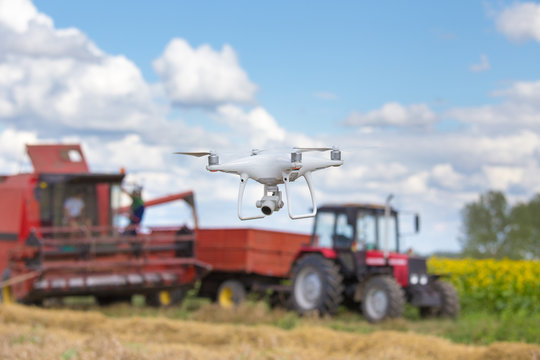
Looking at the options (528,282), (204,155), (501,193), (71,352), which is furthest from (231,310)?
(501,193)

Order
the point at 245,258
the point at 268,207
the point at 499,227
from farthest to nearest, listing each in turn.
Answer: the point at 499,227
the point at 245,258
the point at 268,207

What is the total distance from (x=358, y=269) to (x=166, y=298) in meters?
4.80

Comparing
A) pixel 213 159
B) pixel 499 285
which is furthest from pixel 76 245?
pixel 213 159

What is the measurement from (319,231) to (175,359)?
7.60 metres

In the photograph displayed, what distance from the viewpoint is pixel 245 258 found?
17.5m

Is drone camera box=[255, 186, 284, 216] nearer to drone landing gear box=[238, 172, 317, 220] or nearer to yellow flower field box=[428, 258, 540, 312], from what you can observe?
drone landing gear box=[238, 172, 317, 220]

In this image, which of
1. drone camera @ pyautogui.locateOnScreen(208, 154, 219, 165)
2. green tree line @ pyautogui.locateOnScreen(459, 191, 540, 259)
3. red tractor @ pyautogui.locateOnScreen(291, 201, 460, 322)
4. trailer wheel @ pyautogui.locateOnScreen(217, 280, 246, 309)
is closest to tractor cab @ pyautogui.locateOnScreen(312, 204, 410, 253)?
red tractor @ pyautogui.locateOnScreen(291, 201, 460, 322)

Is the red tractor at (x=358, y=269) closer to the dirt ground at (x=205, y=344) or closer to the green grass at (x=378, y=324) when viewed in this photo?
the green grass at (x=378, y=324)

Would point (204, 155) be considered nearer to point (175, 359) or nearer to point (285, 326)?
point (175, 359)

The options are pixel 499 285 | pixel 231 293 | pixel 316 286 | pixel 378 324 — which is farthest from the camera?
pixel 499 285

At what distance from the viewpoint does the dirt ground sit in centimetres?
913

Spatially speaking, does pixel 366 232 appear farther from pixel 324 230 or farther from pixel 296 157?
pixel 296 157

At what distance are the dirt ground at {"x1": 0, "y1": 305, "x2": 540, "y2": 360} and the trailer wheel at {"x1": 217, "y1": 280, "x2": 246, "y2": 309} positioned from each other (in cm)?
529

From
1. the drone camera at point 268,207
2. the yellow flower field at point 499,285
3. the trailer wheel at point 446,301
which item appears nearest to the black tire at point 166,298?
the trailer wheel at point 446,301
